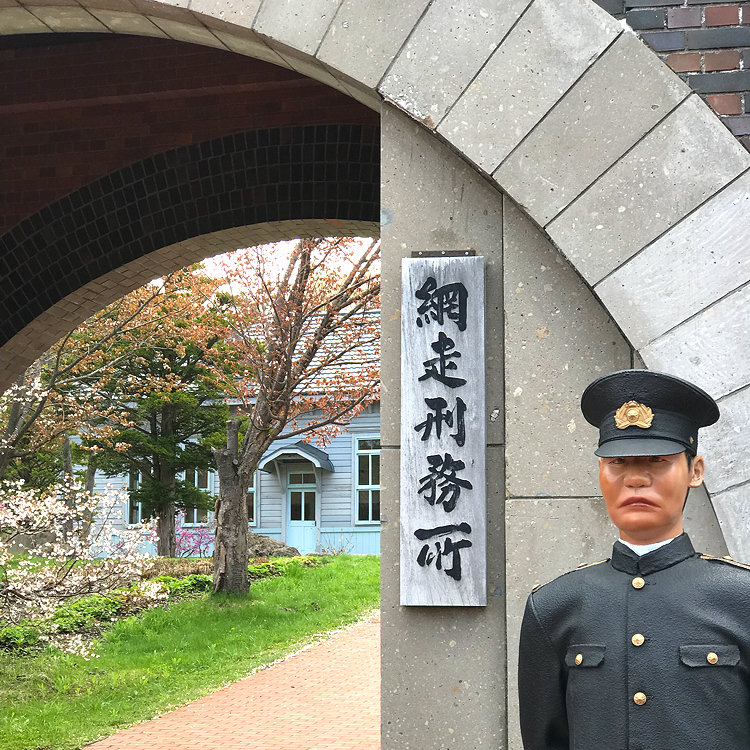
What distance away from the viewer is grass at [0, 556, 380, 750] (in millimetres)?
9391

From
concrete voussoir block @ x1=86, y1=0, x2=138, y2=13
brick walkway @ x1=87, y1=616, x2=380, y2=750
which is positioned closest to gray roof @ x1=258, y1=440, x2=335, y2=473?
brick walkway @ x1=87, y1=616, x2=380, y2=750

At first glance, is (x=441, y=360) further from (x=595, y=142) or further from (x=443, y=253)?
(x=595, y=142)

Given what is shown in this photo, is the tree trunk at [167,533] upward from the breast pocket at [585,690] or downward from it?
downward

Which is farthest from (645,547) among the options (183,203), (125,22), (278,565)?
(278,565)

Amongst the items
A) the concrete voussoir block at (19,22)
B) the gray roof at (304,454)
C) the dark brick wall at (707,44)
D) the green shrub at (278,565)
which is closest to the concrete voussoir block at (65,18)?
the concrete voussoir block at (19,22)

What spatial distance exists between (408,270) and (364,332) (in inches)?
500

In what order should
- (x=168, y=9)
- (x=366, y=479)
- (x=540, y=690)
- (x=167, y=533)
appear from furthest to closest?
(x=366, y=479) → (x=167, y=533) → (x=168, y=9) → (x=540, y=690)

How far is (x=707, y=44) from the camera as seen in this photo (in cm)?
399

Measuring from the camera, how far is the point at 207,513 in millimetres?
26484

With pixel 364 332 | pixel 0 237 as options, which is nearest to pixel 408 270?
pixel 0 237

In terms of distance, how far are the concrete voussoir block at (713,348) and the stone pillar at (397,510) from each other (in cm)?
75

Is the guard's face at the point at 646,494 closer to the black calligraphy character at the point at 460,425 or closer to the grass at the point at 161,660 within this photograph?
the black calligraphy character at the point at 460,425

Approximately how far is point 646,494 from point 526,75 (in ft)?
7.47

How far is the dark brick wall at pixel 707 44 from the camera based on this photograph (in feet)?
12.8
